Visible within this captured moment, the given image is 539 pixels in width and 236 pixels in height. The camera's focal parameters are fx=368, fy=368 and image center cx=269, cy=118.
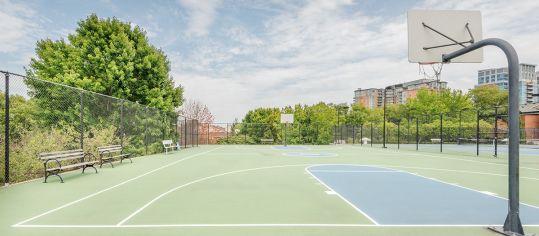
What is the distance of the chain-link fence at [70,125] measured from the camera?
37.4 feet

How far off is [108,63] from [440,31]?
21460 mm

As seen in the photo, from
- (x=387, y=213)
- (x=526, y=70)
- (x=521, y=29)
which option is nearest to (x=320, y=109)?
(x=521, y=29)

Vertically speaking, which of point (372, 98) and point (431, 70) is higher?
point (372, 98)

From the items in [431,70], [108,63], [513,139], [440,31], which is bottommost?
[513,139]

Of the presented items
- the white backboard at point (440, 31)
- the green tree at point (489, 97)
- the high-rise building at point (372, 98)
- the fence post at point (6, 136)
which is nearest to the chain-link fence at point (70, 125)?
the fence post at point (6, 136)

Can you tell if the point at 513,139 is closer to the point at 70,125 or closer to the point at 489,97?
the point at 70,125

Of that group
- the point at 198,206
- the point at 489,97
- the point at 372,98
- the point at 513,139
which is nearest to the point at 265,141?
the point at 198,206

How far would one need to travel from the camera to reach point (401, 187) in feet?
31.3

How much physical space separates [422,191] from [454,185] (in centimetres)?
165

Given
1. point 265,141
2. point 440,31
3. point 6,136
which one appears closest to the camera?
point 440,31

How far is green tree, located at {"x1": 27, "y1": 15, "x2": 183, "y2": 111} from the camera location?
77.6ft

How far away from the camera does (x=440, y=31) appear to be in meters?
7.57

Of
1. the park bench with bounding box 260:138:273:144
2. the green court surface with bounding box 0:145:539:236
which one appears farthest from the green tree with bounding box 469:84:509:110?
the green court surface with bounding box 0:145:539:236

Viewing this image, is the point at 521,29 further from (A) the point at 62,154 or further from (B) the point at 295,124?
(B) the point at 295,124
